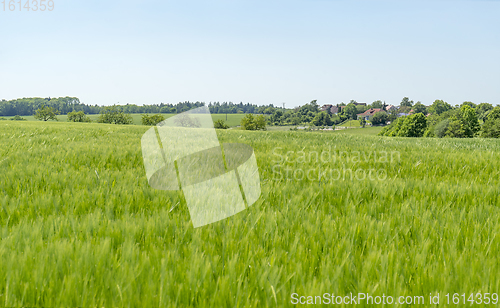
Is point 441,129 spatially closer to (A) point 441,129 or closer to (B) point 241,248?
(A) point 441,129

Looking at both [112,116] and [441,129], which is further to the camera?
[112,116]

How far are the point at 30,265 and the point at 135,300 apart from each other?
687 millimetres

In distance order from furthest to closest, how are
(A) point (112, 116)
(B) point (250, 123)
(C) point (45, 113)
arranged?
1. (B) point (250, 123)
2. (C) point (45, 113)
3. (A) point (112, 116)

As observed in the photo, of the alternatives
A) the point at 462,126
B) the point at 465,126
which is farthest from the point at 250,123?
the point at 465,126

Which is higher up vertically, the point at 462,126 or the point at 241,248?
the point at 462,126

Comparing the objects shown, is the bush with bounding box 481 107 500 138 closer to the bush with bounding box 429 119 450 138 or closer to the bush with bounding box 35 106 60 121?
the bush with bounding box 429 119 450 138

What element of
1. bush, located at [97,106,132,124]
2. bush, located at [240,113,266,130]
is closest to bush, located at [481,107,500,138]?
bush, located at [240,113,266,130]

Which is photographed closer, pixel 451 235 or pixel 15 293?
pixel 15 293

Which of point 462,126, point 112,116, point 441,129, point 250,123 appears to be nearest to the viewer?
point 462,126

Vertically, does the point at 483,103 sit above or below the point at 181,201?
above

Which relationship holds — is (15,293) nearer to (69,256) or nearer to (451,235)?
(69,256)

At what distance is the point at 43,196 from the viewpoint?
8.27ft

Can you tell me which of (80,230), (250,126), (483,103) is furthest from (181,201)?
(483,103)

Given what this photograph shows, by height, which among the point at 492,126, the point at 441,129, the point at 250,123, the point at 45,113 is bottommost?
the point at 441,129
